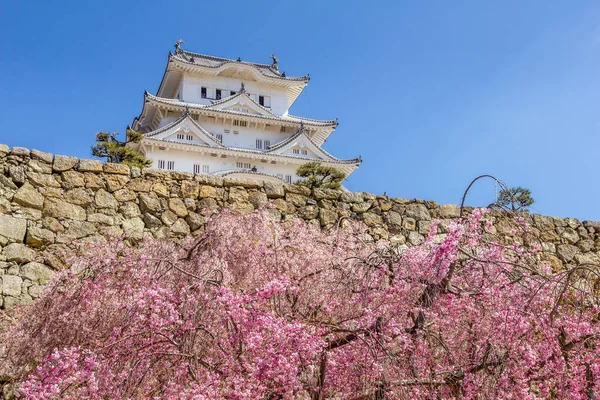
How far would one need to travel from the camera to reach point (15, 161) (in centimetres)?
677

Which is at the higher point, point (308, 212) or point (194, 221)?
point (308, 212)

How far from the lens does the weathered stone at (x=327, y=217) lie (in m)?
7.98

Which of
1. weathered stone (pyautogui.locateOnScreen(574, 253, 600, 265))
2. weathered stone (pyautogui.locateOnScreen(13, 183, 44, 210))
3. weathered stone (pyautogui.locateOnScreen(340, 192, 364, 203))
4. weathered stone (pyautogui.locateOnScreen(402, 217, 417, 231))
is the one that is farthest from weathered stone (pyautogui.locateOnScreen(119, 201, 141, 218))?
weathered stone (pyautogui.locateOnScreen(574, 253, 600, 265))

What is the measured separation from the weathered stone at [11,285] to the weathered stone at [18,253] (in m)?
0.22

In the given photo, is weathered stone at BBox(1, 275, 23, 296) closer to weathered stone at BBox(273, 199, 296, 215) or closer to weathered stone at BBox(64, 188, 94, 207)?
weathered stone at BBox(64, 188, 94, 207)

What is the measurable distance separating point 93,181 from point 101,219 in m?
0.48

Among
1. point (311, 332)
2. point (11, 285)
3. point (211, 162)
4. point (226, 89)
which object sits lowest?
point (311, 332)

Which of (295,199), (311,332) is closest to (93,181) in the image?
(295,199)

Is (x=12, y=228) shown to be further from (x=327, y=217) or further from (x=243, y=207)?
(x=327, y=217)

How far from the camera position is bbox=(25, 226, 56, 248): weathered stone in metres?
6.57

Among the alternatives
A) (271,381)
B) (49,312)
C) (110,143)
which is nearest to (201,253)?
(49,312)

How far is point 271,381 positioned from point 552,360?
2.03 m

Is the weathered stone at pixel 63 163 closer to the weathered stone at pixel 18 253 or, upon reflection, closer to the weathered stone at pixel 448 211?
the weathered stone at pixel 18 253

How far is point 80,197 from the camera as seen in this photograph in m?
6.97
